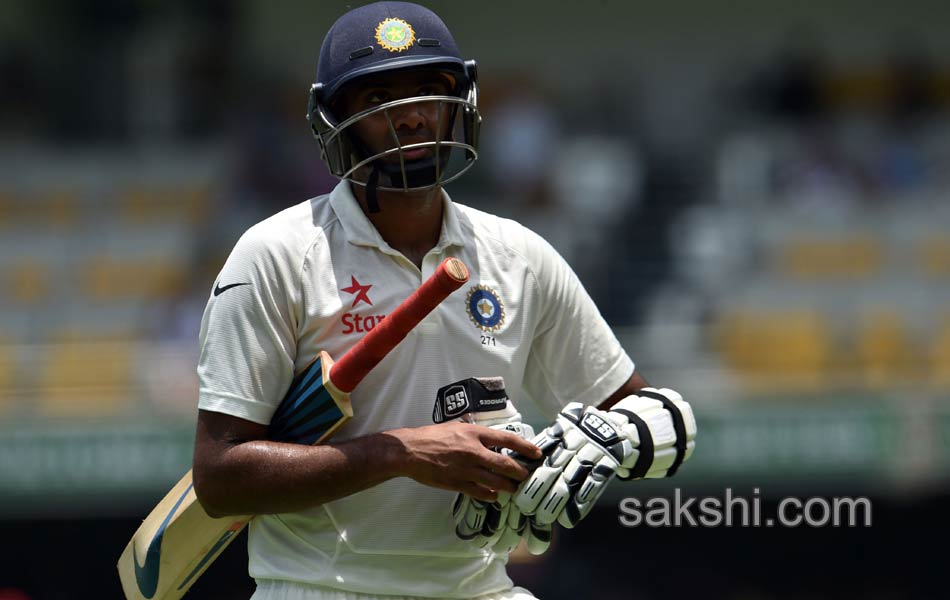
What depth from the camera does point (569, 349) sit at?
2.88 m

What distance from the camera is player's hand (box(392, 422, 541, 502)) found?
241cm

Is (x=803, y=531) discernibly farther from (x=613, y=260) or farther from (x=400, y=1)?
(x=400, y=1)

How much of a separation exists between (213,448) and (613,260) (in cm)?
690

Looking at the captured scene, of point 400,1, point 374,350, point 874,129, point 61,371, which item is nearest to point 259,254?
point 374,350

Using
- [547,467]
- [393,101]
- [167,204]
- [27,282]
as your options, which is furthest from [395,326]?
[167,204]

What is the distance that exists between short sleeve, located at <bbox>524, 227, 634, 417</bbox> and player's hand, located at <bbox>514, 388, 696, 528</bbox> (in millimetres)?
231

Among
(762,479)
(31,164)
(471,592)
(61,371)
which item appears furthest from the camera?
(31,164)

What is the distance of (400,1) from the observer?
9.10 ft

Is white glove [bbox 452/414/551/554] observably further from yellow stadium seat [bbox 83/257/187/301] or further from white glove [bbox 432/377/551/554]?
yellow stadium seat [bbox 83/257/187/301]

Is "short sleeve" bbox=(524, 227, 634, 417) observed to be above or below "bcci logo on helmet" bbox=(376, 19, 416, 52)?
below

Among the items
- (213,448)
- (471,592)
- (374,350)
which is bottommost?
(471,592)

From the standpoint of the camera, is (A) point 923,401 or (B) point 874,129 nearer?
(A) point 923,401

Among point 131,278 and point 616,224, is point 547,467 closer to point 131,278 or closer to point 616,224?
point 616,224

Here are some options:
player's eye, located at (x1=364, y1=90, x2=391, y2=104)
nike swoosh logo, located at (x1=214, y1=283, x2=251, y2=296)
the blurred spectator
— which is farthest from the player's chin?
the blurred spectator
